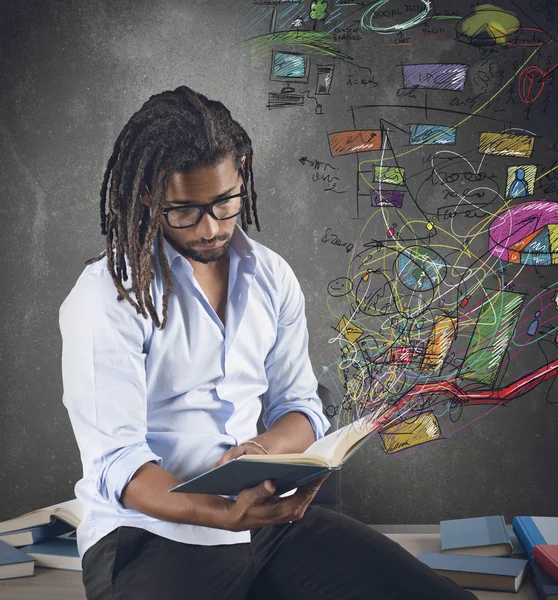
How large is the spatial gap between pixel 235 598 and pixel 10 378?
1.53m

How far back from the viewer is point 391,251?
2365 mm

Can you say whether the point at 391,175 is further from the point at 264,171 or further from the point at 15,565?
the point at 15,565

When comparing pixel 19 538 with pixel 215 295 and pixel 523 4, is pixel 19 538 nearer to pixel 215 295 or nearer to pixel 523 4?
pixel 215 295

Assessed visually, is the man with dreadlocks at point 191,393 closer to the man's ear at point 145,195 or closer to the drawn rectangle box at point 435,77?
the man's ear at point 145,195

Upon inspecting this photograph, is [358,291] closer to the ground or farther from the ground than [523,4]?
Result: closer to the ground

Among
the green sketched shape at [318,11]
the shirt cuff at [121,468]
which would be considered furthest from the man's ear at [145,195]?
the green sketched shape at [318,11]

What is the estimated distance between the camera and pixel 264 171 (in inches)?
93.7

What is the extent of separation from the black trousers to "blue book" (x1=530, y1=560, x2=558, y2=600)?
7.8 inches

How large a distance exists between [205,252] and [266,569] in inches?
22.7

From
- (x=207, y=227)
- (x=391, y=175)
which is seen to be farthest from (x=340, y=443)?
(x=391, y=175)

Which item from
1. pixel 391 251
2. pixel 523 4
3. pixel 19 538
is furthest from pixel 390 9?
pixel 19 538

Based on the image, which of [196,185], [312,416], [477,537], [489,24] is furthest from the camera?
[489,24]

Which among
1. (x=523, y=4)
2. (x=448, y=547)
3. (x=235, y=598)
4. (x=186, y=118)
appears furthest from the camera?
(x=523, y=4)

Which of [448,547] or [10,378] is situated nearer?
[448,547]
